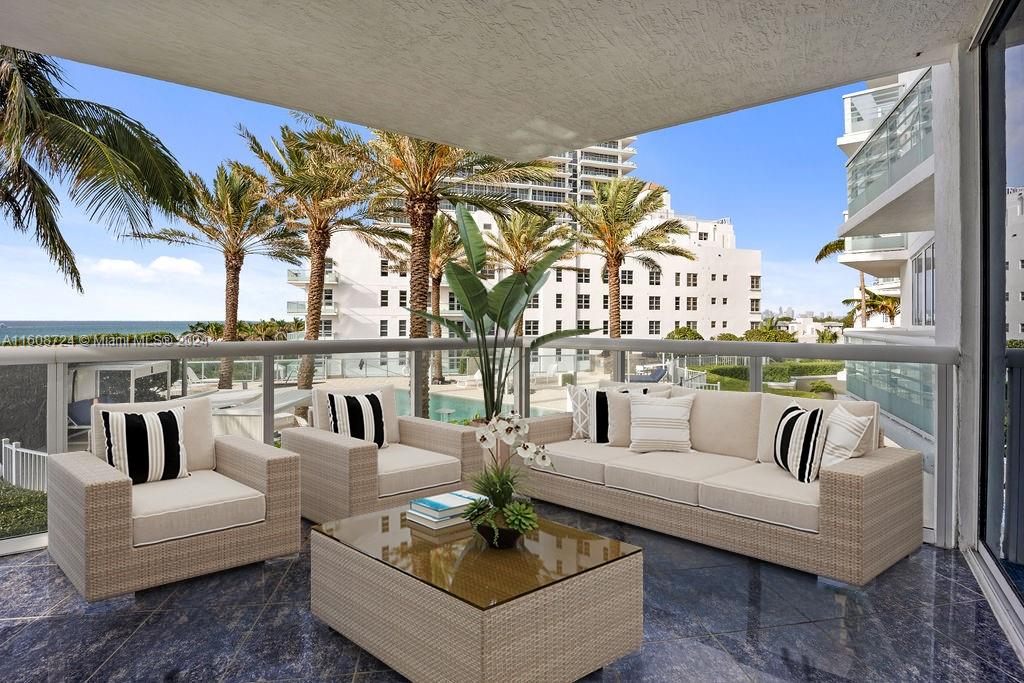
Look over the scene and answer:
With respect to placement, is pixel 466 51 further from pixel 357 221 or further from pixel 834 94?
pixel 834 94

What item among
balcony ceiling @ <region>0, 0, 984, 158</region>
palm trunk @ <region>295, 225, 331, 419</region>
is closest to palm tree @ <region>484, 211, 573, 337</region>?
palm trunk @ <region>295, 225, 331, 419</region>

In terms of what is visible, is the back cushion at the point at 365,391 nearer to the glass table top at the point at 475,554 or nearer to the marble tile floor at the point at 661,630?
the marble tile floor at the point at 661,630

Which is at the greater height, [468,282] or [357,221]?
[357,221]

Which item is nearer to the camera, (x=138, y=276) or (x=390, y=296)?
(x=390, y=296)

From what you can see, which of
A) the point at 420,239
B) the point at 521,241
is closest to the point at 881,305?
the point at 521,241

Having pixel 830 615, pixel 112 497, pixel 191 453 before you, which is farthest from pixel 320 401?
pixel 830 615

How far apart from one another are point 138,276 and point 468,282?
51086 mm

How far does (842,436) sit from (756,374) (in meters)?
1.03

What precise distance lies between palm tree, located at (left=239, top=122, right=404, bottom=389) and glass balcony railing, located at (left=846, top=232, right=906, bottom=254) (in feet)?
28.2

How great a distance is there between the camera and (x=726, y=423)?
4.05m

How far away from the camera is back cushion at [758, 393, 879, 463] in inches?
132

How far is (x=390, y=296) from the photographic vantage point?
40219mm

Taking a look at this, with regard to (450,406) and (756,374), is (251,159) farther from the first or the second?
(756,374)

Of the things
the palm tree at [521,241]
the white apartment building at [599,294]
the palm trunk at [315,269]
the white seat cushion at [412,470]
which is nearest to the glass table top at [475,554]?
the white seat cushion at [412,470]
